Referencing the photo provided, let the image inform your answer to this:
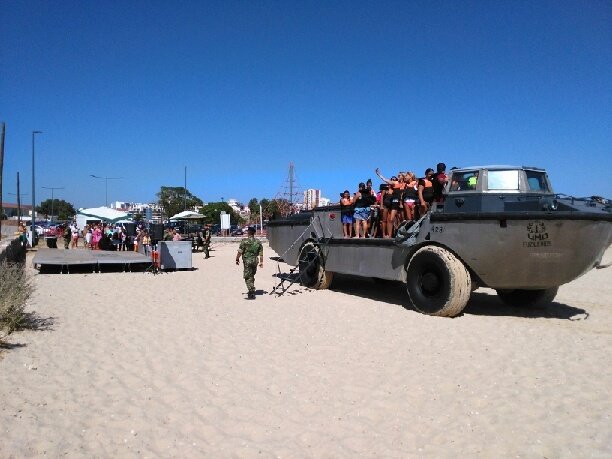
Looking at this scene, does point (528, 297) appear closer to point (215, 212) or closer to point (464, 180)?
point (464, 180)

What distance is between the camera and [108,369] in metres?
5.07

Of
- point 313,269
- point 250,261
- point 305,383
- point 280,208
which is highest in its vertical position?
point 280,208

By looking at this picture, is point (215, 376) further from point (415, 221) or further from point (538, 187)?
point (538, 187)

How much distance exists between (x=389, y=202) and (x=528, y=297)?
2.98 meters

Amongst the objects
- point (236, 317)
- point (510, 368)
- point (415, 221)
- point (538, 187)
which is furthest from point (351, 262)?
point (510, 368)

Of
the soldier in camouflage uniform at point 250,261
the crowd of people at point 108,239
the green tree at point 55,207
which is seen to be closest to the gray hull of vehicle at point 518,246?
the soldier in camouflage uniform at point 250,261

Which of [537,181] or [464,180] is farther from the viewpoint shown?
[464,180]

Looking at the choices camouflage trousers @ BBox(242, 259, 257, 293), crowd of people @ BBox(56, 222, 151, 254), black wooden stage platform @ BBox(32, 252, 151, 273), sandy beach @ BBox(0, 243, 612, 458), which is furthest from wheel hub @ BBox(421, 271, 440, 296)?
crowd of people @ BBox(56, 222, 151, 254)

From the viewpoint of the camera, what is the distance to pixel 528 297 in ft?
28.6

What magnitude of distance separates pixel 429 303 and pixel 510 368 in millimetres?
2608

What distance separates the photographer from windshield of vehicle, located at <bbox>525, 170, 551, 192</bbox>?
7.72 meters

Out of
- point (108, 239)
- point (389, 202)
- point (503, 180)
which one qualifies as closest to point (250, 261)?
point (389, 202)

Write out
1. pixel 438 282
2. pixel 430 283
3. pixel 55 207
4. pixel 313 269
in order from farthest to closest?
pixel 55 207 → pixel 313 269 → pixel 430 283 → pixel 438 282

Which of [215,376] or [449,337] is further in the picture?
[449,337]
